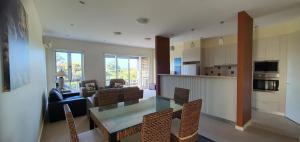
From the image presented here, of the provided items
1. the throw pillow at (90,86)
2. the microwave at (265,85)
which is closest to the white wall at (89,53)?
the throw pillow at (90,86)

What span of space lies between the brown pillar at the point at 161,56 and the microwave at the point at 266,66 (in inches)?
110

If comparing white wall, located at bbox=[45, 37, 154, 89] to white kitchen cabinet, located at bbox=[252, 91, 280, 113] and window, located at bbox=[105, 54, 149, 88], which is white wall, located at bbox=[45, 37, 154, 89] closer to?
window, located at bbox=[105, 54, 149, 88]

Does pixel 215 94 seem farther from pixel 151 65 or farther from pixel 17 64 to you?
pixel 151 65

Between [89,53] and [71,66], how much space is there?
0.91 metres

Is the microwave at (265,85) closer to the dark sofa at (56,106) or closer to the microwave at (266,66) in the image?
the microwave at (266,66)

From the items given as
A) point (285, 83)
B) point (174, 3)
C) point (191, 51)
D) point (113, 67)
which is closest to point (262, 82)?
point (285, 83)

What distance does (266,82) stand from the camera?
409 centimetres

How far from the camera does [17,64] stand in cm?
133

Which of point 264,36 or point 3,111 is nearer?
point 3,111

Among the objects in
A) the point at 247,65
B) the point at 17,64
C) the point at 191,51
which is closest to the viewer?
the point at 17,64

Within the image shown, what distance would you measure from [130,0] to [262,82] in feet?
14.5

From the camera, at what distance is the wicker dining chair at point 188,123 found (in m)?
1.65

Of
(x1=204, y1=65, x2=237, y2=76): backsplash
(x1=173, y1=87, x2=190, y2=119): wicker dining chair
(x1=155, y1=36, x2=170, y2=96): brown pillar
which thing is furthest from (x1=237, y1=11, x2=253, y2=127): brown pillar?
(x1=155, y1=36, x2=170, y2=96): brown pillar

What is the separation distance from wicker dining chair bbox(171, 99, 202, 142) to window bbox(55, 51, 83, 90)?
17.7ft
